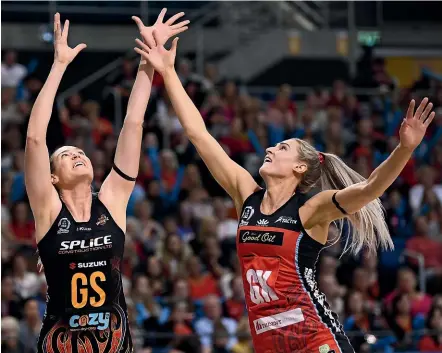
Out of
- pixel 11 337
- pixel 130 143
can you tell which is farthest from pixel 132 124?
pixel 11 337

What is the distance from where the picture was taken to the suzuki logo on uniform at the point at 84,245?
588 centimetres

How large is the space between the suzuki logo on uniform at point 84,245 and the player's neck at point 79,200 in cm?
20

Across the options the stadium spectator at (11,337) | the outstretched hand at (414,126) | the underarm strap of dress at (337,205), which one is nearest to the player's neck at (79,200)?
the underarm strap of dress at (337,205)

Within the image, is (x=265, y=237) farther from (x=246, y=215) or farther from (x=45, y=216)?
(x=45, y=216)

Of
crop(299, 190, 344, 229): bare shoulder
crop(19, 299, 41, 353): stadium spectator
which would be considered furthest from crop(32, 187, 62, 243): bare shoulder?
crop(19, 299, 41, 353): stadium spectator

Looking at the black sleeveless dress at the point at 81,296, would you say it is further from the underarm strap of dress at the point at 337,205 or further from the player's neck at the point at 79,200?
the underarm strap of dress at the point at 337,205

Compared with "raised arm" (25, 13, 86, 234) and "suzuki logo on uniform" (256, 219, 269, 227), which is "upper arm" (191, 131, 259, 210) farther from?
"raised arm" (25, 13, 86, 234)

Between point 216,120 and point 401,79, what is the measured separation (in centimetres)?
602

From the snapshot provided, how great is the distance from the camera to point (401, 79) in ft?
64.2

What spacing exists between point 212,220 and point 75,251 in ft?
22.3

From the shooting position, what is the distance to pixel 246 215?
624 cm

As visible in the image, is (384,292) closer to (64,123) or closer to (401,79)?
(64,123)

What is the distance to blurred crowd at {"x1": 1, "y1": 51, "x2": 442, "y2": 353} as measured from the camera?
436 inches

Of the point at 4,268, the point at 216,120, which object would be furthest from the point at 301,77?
the point at 4,268
